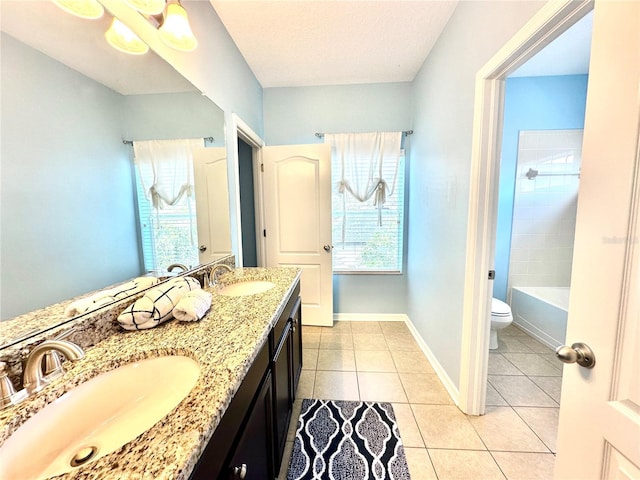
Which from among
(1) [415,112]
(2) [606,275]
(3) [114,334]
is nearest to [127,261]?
(3) [114,334]

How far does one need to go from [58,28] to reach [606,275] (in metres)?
1.64

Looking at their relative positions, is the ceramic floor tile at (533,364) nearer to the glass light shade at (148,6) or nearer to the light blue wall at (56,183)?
the light blue wall at (56,183)

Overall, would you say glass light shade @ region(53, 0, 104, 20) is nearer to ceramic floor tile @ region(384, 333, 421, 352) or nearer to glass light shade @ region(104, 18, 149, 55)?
glass light shade @ region(104, 18, 149, 55)

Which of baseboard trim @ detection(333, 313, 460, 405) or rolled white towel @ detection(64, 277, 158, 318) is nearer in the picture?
rolled white towel @ detection(64, 277, 158, 318)

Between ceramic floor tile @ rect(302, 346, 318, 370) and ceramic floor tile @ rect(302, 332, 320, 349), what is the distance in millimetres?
66

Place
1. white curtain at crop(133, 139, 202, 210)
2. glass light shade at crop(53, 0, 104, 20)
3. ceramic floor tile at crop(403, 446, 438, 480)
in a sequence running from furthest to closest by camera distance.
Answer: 1. ceramic floor tile at crop(403, 446, 438, 480)
2. white curtain at crop(133, 139, 202, 210)
3. glass light shade at crop(53, 0, 104, 20)

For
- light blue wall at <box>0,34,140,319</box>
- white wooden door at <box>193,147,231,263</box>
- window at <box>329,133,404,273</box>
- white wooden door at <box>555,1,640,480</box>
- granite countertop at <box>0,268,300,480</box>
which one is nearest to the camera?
granite countertop at <box>0,268,300,480</box>

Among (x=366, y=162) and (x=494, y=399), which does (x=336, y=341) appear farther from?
(x=366, y=162)

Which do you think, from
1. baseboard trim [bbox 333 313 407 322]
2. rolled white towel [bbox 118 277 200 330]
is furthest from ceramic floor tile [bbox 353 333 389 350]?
rolled white towel [bbox 118 277 200 330]

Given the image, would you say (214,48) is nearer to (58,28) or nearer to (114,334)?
(58,28)

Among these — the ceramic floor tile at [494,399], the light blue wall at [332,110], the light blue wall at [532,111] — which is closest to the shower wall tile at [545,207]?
the light blue wall at [532,111]

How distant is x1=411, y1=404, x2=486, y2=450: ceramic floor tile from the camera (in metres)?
1.35

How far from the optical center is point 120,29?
95 cm

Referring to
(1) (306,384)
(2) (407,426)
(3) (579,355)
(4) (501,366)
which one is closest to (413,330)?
(4) (501,366)
